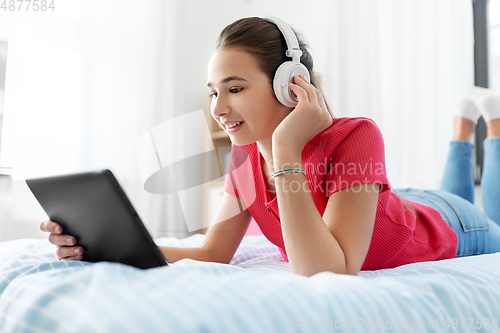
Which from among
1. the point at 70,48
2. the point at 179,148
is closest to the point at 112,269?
the point at 70,48

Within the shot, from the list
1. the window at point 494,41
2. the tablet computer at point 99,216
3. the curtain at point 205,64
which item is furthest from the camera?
the window at point 494,41

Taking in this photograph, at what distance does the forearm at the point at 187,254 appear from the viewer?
91 centimetres

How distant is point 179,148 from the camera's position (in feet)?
8.44

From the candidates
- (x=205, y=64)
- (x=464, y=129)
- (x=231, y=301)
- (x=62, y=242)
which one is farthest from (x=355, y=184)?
(x=205, y=64)

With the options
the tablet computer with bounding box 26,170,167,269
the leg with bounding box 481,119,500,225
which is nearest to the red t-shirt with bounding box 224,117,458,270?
the tablet computer with bounding box 26,170,167,269

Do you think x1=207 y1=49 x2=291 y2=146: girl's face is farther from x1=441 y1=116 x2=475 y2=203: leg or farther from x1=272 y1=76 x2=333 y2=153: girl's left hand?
x1=441 y1=116 x2=475 y2=203: leg

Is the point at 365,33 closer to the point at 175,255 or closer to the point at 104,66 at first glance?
the point at 104,66

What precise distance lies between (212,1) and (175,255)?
2.43 m

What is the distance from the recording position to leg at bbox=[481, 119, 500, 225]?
1.54 metres

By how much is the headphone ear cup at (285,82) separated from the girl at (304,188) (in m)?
0.02

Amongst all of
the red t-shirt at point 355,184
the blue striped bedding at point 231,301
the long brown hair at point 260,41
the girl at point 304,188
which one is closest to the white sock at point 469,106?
the girl at point 304,188

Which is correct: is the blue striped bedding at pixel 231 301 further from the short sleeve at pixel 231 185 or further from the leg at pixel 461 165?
the leg at pixel 461 165

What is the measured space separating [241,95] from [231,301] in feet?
1.71

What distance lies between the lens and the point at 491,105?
160cm
